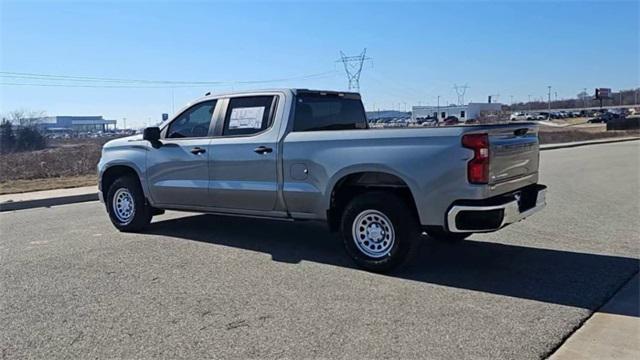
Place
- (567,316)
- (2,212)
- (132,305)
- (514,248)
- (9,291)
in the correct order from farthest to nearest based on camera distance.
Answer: (2,212), (514,248), (9,291), (132,305), (567,316)

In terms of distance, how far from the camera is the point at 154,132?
7.66 meters

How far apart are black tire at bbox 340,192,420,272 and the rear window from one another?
4.16 feet

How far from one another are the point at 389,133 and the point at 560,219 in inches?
185

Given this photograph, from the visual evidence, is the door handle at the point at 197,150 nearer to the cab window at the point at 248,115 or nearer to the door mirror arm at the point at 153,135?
the cab window at the point at 248,115

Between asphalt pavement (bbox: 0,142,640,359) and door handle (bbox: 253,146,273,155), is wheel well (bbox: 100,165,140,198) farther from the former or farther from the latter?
door handle (bbox: 253,146,273,155)

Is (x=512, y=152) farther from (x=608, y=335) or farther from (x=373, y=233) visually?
(x=608, y=335)

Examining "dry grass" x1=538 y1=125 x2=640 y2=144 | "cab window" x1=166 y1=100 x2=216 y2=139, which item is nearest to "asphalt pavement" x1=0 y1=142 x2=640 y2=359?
"cab window" x1=166 y1=100 x2=216 y2=139

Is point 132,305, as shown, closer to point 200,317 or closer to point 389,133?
point 200,317

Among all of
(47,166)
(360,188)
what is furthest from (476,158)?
(47,166)

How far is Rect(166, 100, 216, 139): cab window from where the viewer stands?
7406 millimetres

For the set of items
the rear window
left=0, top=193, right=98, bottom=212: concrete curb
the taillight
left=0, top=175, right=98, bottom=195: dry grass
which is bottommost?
left=0, top=193, right=98, bottom=212: concrete curb

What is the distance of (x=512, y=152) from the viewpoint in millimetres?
5711

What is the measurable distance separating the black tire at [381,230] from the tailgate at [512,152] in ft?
3.07

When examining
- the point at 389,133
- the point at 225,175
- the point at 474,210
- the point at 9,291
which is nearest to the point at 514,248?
the point at 474,210
